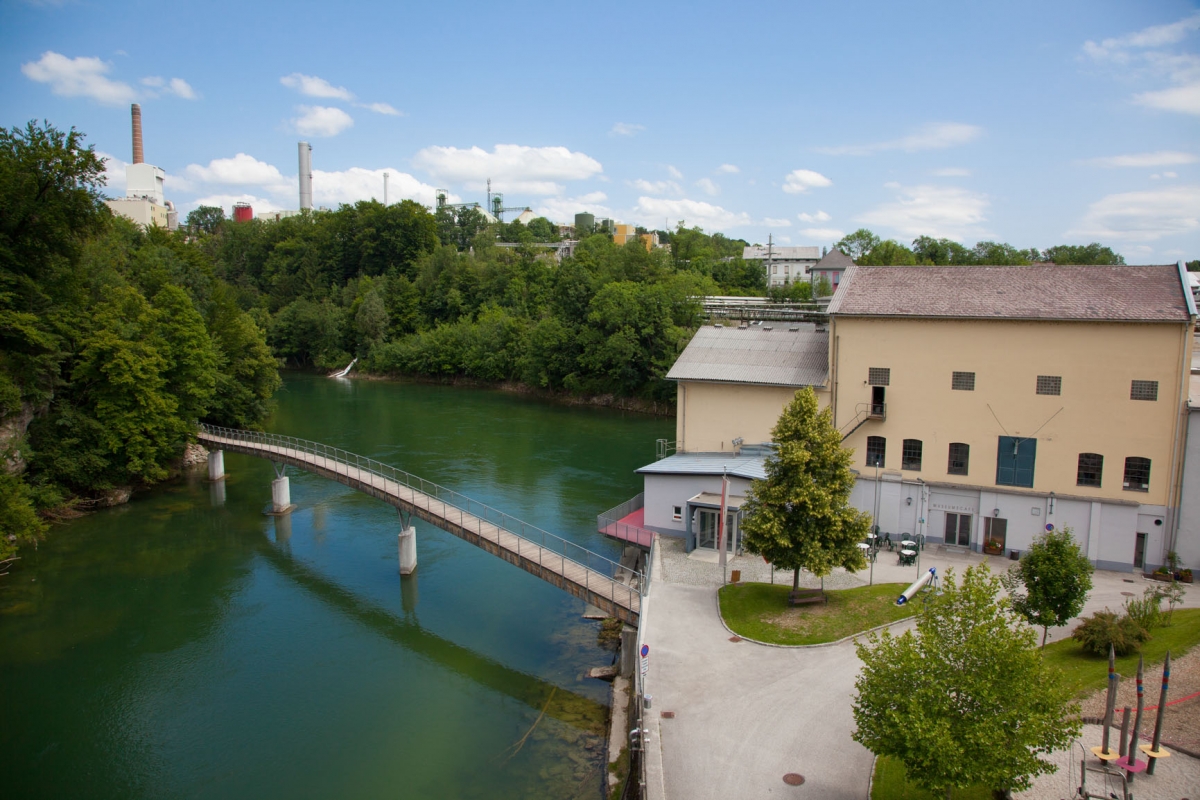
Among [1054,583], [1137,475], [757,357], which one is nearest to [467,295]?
[757,357]

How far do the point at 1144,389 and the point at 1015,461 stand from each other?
402 centimetres

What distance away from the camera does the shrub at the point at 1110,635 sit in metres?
16.5

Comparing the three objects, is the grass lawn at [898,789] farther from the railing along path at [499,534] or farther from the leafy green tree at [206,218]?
the leafy green tree at [206,218]

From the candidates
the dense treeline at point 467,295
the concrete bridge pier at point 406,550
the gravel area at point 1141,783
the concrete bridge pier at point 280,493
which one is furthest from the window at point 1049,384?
the dense treeline at point 467,295

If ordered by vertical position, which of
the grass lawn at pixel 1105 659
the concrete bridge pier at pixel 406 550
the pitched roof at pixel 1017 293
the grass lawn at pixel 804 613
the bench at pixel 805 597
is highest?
the pitched roof at pixel 1017 293

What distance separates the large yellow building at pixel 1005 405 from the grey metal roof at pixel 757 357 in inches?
8.3

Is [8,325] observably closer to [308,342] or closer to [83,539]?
[83,539]

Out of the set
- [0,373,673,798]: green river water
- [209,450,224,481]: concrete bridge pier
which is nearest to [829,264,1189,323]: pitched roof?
[0,373,673,798]: green river water

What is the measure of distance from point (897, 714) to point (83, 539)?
3284 centimetres

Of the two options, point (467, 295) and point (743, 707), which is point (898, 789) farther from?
point (467, 295)

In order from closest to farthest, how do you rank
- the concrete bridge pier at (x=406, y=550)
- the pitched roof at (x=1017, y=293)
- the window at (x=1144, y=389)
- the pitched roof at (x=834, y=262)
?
the window at (x=1144, y=389) → the pitched roof at (x=1017, y=293) → the concrete bridge pier at (x=406, y=550) → the pitched roof at (x=834, y=262)

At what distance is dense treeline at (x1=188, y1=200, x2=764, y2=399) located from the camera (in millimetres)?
68938

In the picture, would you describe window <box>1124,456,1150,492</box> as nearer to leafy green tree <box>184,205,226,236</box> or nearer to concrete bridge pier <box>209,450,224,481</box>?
concrete bridge pier <box>209,450,224,481</box>

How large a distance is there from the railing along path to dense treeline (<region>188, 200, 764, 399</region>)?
32853mm
